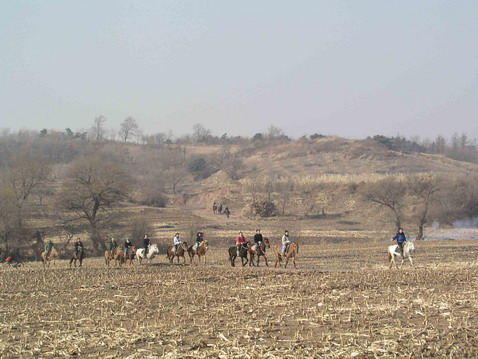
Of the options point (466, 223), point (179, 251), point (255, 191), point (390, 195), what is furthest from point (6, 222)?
point (466, 223)

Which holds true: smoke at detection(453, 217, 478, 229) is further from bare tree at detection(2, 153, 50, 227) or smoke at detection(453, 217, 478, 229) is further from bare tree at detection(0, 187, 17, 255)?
bare tree at detection(0, 187, 17, 255)

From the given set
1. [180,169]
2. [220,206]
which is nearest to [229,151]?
[180,169]

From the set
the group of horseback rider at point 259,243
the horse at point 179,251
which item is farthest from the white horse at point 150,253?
the group of horseback rider at point 259,243

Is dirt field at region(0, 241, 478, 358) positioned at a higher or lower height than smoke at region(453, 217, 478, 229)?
lower

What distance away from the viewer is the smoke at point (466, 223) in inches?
2705

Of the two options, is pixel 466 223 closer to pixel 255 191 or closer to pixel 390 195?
pixel 390 195

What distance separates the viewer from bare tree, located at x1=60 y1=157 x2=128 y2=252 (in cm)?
5262

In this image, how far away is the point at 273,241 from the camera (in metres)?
55.6

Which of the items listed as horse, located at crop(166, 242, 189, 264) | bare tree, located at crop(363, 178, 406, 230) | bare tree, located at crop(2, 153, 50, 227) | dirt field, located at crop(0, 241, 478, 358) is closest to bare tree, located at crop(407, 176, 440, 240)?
bare tree, located at crop(363, 178, 406, 230)

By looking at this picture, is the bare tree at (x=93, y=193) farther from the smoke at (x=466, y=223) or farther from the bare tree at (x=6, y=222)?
the smoke at (x=466, y=223)

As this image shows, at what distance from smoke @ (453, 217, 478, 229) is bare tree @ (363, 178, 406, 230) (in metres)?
6.58

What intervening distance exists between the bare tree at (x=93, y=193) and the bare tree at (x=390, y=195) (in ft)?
78.7

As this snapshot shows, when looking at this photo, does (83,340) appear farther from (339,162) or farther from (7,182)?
(339,162)

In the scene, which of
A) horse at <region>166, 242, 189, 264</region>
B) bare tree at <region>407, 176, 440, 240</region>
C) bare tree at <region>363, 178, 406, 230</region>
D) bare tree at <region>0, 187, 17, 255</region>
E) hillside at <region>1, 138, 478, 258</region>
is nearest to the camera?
horse at <region>166, 242, 189, 264</region>
